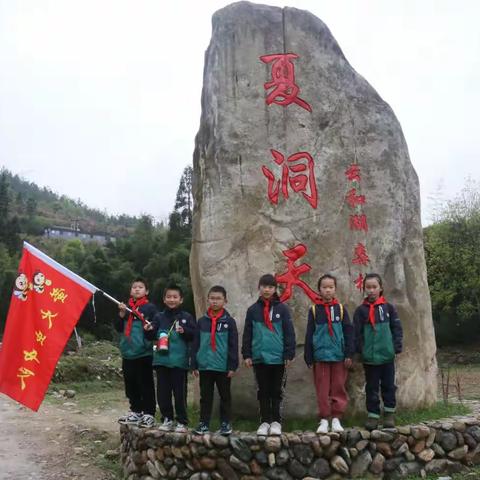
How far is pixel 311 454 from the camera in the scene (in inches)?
191

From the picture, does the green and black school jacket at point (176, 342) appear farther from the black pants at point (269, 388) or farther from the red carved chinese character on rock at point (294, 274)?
Answer: the red carved chinese character on rock at point (294, 274)

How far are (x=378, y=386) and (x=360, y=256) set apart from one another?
137cm

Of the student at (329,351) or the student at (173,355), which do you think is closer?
the student at (329,351)

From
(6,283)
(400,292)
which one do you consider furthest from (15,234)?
(400,292)

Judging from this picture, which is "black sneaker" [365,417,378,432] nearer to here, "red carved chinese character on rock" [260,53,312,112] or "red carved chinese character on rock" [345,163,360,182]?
"red carved chinese character on rock" [345,163,360,182]

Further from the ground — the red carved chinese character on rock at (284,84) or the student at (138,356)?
the red carved chinese character on rock at (284,84)

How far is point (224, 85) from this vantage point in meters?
6.19

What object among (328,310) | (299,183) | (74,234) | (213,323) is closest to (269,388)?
(213,323)

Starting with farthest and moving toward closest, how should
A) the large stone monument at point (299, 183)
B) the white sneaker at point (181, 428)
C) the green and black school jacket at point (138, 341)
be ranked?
the large stone monument at point (299, 183), the green and black school jacket at point (138, 341), the white sneaker at point (181, 428)

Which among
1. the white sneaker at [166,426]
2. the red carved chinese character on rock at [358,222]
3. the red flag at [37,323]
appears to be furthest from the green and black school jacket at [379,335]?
the red flag at [37,323]

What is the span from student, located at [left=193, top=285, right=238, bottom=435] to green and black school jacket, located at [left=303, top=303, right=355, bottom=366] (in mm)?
679

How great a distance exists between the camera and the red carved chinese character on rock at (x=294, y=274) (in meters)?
5.83

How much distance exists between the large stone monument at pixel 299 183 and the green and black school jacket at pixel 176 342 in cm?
64

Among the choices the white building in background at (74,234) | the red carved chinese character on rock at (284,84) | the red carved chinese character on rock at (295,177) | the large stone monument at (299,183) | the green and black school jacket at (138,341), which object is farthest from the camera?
the white building in background at (74,234)
